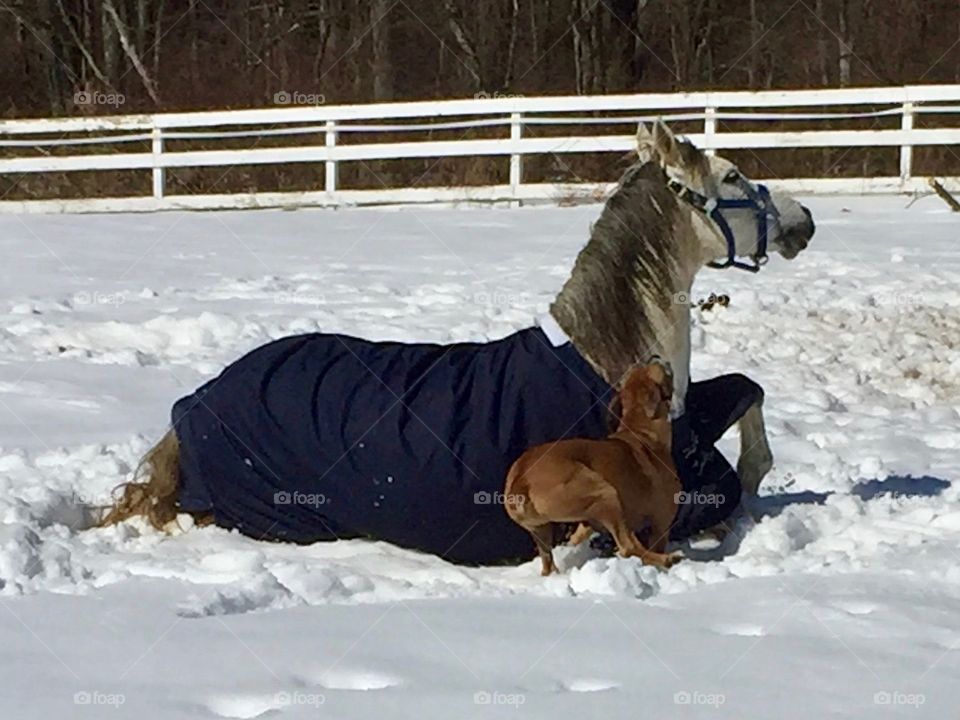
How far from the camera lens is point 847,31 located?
109 feet

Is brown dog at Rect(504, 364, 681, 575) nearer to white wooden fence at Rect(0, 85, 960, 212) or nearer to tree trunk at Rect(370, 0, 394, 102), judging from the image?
white wooden fence at Rect(0, 85, 960, 212)

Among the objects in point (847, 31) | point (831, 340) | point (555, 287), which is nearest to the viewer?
point (831, 340)

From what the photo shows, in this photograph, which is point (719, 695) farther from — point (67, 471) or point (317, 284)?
point (317, 284)

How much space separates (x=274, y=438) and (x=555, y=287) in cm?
615

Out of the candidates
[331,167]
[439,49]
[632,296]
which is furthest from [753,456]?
[439,49]

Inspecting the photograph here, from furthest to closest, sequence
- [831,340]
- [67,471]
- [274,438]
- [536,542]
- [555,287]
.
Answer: [555,287] → [831,340] → [67,471] → [274,438] → [536,542]

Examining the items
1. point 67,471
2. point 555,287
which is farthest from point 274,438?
point 555,287

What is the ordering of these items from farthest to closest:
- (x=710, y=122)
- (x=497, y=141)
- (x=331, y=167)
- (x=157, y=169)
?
1. (x=157, y=169)
2. (x=331, y=167)
3. (x=497, y=141)
4. (x=710, y=122)

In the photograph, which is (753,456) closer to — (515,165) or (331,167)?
(515,165)

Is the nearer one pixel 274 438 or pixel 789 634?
pixel 789 634

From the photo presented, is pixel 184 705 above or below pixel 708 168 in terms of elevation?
below

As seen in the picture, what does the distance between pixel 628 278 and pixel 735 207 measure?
0.62m

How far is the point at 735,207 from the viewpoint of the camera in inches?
226

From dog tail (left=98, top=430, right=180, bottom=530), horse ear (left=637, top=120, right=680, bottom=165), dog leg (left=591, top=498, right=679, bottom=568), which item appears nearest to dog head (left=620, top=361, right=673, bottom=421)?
dog leg (left=591, top=498, right=679, bottom=568)
